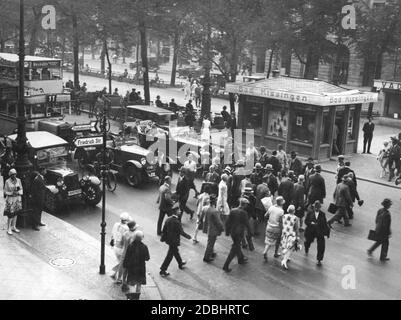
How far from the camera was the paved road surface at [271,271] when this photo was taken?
11664 mm

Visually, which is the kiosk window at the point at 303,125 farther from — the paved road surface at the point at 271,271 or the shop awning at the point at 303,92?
the paved road surface at the point at 271,271

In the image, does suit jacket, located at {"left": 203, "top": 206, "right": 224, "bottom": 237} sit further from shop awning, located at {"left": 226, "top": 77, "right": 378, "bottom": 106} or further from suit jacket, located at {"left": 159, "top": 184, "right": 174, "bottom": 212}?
shop awning, located at {"left": 226, "top": 77, "right": 378, "bottom": 106}

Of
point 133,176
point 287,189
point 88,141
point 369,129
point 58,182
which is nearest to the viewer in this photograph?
point 287,189

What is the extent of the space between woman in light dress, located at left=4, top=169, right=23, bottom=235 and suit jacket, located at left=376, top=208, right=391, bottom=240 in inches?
354

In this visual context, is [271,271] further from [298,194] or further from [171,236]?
[298,194]

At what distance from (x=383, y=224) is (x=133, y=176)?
9.23 m

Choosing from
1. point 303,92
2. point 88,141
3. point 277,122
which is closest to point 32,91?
point 88,141

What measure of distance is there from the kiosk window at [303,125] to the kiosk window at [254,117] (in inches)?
83.8

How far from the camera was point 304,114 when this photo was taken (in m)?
24.8

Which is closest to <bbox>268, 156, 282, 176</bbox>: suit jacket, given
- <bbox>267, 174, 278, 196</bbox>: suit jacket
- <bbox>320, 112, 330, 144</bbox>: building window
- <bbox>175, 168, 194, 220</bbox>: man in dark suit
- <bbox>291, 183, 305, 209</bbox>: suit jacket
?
<bbox>267, 174, 278, 196</bbox>: suit jacket

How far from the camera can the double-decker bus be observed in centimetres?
2553

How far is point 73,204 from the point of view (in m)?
17.5

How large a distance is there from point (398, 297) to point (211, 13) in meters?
23.0
